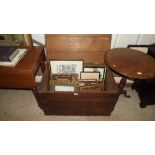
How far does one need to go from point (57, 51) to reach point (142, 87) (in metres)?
1.13

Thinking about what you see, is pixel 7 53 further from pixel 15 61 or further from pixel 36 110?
pixel 36 110

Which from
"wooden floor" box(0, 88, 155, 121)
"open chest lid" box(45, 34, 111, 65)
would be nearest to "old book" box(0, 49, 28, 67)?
"open chest lid" box(45, 34, 111, 65)

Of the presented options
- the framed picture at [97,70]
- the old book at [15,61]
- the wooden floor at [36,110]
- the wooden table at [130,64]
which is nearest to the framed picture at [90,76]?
the framed picture at [97,70]

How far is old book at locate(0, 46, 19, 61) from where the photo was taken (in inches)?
58.2

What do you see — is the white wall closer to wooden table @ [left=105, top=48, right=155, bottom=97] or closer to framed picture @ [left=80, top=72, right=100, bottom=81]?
wooden table @ [left=105, top=48, right=155, bottom=97]

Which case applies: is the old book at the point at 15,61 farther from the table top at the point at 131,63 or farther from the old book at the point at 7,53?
the table top at the point at 131,63

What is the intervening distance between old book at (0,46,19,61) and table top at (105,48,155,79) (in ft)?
3.02

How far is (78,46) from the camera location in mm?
1734

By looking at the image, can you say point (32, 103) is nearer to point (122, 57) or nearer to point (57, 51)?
point (57, 51)

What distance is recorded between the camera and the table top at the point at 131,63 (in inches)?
53.1

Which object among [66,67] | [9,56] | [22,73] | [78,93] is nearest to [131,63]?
[78,93]

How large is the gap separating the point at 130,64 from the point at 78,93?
0.56 metres

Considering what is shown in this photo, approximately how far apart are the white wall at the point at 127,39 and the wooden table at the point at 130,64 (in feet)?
0.74
